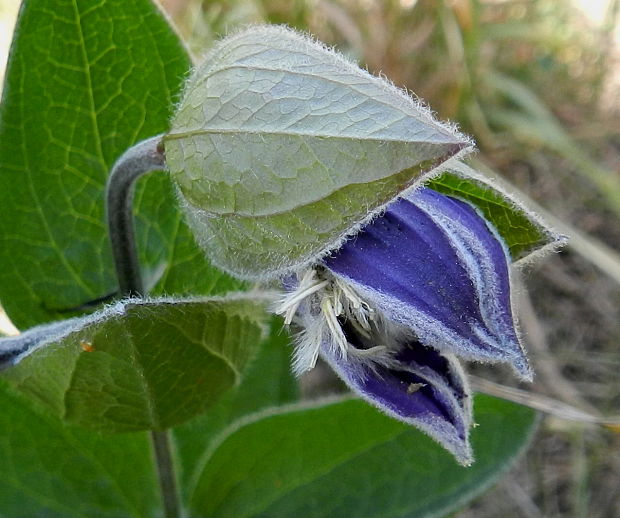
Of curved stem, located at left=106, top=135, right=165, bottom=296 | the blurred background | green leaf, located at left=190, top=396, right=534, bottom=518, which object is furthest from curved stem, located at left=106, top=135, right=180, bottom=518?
the blurred background

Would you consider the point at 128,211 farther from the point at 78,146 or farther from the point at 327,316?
the point at 327,316

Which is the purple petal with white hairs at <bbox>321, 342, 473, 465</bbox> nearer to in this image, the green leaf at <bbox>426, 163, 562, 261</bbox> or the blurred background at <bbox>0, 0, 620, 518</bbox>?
the green leaf at <bbox>426, 163, 562, 261</bbox>

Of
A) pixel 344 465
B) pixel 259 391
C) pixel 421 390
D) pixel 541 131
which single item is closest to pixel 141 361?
pixel 421 390

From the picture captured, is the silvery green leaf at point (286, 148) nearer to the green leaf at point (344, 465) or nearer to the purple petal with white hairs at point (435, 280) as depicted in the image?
the purple petal with white hairs at point (435, 280)

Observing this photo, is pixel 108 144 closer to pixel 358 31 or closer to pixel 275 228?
pixel 275 228

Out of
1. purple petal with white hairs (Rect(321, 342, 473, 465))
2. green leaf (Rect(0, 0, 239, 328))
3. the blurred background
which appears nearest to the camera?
purple petal with white hairs (Rect(321, 342, 473, 465))

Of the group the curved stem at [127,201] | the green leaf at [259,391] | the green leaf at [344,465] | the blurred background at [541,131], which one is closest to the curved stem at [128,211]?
the curved stem at [127,201]

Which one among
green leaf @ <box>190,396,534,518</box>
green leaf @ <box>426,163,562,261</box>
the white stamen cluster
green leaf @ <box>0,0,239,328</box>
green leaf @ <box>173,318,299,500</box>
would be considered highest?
green leaf @ <box>0,0,239,328</box>
